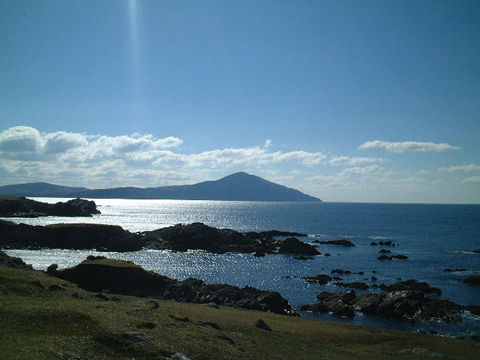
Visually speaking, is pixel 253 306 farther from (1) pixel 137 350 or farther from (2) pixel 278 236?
(2) pixel 278 236

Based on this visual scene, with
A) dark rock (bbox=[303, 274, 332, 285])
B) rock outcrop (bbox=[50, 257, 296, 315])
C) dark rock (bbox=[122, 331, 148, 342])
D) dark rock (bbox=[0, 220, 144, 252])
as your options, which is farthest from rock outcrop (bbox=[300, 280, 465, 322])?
dark rock (bbox=[0, 220, 144, 252])

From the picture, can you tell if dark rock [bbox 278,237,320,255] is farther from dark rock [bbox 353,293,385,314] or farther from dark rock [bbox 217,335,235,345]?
dark rock [bbox 217,335,235,345]

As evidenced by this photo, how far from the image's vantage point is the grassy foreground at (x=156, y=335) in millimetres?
20016

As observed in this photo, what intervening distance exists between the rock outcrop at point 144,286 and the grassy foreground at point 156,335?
14136 millimetres

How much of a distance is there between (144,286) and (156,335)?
40.7 meters

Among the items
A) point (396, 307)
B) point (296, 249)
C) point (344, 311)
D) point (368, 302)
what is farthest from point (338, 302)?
point (296, 249)

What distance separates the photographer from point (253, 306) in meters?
55.0

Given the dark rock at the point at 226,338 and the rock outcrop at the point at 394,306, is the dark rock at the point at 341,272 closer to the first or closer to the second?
the rock outcrop at the point at 394,306

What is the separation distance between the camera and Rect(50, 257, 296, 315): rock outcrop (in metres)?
57.5

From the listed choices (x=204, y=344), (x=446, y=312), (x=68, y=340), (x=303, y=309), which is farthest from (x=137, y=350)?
(x=446, y=312)

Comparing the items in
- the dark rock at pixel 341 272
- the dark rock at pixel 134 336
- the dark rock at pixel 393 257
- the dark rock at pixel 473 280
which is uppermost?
the dark rock at pixel 134 336

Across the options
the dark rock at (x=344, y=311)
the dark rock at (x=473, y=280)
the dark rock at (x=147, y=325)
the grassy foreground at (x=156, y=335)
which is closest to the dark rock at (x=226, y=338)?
the grassy foreground at (x=156, y=335)

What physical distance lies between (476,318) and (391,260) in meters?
54.7

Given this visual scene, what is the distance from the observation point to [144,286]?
62000mm
